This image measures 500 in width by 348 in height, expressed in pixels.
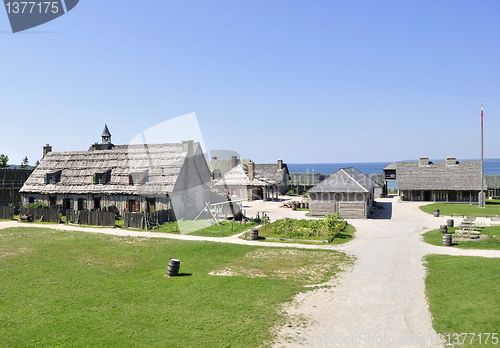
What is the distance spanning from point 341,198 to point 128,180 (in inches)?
888

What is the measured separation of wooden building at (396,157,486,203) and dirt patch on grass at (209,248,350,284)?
3688 cm

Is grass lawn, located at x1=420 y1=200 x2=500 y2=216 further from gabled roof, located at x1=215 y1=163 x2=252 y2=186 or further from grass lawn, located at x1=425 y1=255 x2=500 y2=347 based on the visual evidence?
gabled roof, located at x1=215 y1=163 x2=252 y2=186

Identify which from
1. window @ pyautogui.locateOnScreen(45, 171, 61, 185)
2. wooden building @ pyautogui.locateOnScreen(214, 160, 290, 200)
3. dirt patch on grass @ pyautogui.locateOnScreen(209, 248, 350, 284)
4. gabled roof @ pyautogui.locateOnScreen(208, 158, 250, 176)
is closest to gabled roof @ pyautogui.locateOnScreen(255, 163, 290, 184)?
wooden building @ pyautogui.locateOnScreen(214, 160, 290, 200)

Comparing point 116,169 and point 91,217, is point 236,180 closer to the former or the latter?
point 116,169

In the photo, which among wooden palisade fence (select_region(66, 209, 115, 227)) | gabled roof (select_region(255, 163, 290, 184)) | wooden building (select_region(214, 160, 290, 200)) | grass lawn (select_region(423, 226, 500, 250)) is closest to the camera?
A: grass lawn (select_region(423, 226, 500, 250))

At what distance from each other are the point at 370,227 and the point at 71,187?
3081 centimetres

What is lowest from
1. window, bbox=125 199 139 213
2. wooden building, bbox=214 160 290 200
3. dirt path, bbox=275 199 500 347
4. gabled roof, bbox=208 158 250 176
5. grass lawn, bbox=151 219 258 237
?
dirt path, bbox=275 199 500 347

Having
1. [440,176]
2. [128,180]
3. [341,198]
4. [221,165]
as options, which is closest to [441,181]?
[440,176]

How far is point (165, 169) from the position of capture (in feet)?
124

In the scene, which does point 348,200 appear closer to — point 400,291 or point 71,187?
point 400,291

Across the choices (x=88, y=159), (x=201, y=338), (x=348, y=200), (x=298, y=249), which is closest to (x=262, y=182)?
(x=348, y=200)

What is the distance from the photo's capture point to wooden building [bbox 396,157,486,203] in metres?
52.8

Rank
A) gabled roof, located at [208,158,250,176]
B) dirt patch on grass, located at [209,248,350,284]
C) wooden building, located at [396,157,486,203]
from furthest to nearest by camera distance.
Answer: gabled roof, located at [208,158,250,176] → wooden building, located at [396,157,486,203] → dirt patch on grass, located at [209,248,350,284]

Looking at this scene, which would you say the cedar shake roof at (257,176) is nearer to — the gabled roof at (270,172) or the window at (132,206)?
the gabled roof at (270,172)
